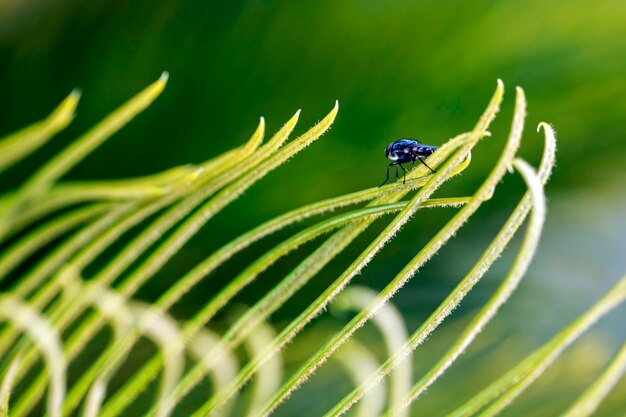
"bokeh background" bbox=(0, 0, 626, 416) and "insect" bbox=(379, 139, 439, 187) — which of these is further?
"bokeh background" bbox=(0, 0, 626, 416)

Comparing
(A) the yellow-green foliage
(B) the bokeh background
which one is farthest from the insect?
(B) the bokeh background

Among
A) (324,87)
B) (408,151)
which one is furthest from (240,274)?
(324,87)

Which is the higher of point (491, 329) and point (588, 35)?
point (588, 35)

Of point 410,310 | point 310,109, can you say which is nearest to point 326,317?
point 410,310

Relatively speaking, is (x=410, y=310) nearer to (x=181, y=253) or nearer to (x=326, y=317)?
(x=326, y=317)

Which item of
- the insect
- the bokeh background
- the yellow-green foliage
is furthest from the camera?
the bokeh background

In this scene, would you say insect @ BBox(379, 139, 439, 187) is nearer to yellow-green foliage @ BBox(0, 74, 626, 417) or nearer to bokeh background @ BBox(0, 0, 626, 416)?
yellow-green foliage @ BBox(0, 74, 626, 417)

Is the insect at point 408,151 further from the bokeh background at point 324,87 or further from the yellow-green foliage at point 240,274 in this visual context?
the bokeh background at point 324,87
